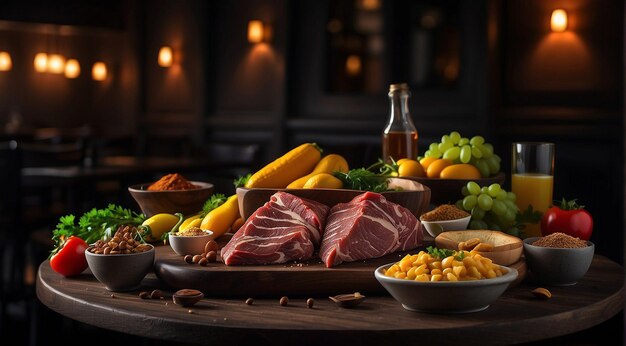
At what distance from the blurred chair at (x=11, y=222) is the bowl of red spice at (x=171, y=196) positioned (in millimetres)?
2235

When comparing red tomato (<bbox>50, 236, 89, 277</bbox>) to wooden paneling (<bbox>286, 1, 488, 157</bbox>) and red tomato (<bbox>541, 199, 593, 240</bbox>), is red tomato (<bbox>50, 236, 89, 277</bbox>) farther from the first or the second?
wooden paneling (<bbox>286, 1, 488, 157</bbox>)

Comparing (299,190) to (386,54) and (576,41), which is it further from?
(386,54)

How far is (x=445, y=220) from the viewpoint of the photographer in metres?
1.88

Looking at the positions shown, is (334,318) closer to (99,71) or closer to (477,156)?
(477,156)

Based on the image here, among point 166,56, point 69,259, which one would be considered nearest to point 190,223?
point 69,259

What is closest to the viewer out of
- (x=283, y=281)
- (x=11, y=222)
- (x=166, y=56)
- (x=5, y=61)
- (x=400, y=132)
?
(x=283, y=281)

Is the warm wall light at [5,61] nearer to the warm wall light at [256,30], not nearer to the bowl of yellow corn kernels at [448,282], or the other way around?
the warm wall light at [256,30]

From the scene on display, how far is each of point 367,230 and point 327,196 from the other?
19 centimetres

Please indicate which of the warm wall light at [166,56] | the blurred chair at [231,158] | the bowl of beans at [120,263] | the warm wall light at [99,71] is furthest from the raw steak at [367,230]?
the warm wall light at [99,71]

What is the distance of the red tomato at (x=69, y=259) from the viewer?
1673mm

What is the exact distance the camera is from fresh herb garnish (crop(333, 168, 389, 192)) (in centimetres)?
186

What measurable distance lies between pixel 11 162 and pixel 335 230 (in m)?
3.01

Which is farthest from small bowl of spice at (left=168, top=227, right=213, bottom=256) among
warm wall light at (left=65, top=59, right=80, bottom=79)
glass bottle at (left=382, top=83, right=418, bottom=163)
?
warm wall light at (left=65, top=59, right=80, bottom=79)

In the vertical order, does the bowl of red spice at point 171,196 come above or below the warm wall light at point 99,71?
below
